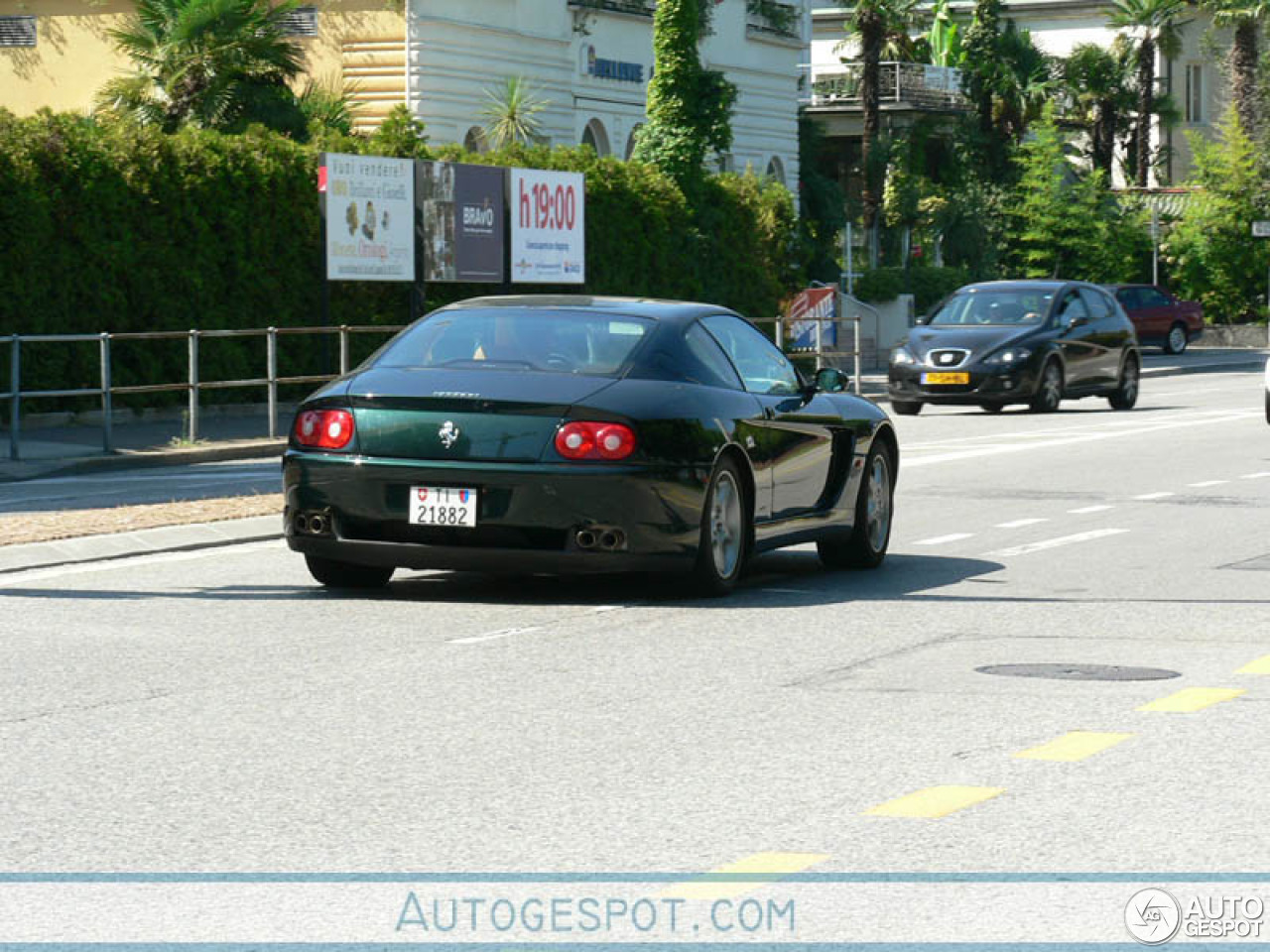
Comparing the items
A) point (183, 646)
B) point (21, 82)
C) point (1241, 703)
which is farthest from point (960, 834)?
point (21, 82)

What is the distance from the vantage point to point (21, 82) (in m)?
43.2

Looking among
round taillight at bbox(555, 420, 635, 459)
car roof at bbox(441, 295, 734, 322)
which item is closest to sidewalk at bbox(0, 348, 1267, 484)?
car roof at bbox(441, 295, 734, 322)

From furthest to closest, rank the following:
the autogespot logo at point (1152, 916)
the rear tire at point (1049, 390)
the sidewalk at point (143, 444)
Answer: the rear tire at point (1049, 390) → the sidewalk at point (143, 444) → the autogespot logo at point (1152, 916)

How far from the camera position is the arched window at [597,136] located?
48.3 meters

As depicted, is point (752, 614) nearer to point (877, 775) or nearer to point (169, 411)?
point (877, 775)

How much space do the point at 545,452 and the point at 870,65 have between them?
2163 inches

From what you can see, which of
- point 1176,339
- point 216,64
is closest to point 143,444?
point 216,64

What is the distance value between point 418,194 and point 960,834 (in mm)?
24778

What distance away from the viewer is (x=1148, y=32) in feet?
260

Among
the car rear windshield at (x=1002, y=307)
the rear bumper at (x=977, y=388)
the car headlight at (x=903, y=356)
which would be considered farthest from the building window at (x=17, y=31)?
the rear bumper at (x=977, y=388)

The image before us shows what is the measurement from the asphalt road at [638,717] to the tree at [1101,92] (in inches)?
2577

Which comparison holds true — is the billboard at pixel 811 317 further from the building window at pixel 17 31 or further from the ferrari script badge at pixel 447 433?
the ferrari script badge at pixel 447 433

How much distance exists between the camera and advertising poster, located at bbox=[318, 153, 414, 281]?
29250 millimetres

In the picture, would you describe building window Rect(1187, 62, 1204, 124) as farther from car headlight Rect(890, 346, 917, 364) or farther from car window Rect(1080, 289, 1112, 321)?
car headlight Rect(890, 346, 917, 364)
